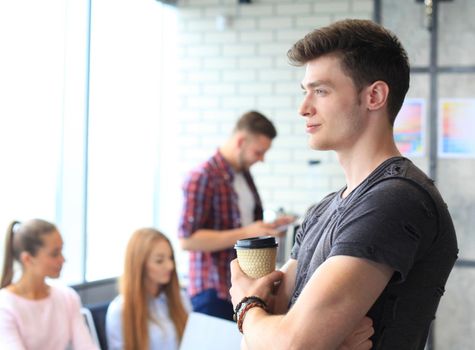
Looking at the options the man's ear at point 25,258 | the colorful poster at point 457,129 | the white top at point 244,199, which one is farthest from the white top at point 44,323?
the colorful poster at point 457,129

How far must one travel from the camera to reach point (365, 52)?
1470 millimetres

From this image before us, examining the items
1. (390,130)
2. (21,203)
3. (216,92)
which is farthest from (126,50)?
(390,130)

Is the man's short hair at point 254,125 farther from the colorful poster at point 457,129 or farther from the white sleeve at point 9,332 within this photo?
the colorful poster at point 457,129

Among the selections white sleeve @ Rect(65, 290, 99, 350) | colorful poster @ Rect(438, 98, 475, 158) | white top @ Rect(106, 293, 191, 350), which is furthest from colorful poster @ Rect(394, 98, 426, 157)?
white sleeve @ Rect(65, 290, 99, 350)

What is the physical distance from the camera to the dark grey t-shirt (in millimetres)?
1287

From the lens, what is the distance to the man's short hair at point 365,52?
4.82 ft

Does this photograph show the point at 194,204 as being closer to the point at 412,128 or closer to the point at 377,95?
the point at 412,128

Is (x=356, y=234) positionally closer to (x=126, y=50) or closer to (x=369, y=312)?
(x=369, y=312)

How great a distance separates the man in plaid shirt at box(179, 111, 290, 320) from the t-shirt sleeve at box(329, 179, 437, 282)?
2.34 m

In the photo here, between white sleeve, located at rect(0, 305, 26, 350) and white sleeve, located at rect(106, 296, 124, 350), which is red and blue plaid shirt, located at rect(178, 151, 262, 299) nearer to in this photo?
white sleeve, located at rect(106, 296, 124, 350)

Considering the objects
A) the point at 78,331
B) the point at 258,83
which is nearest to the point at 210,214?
the point at 78,331

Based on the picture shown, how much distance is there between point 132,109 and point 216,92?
633 mm

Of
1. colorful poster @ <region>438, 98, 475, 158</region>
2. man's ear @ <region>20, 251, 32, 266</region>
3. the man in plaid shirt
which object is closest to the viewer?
man's ear @ <region>20, 251, 32, 266</region>

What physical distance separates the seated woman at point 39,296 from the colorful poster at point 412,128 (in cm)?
280
